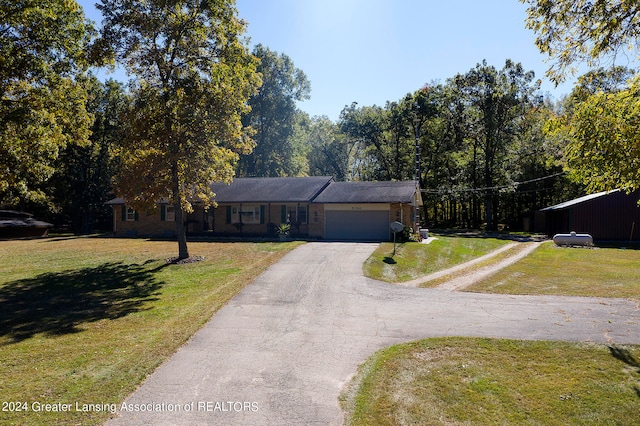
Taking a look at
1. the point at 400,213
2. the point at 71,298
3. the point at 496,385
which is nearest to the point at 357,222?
the point at 400,213

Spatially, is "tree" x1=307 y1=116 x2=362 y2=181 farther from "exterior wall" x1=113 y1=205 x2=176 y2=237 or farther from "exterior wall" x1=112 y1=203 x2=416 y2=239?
"exterior wall" x1=113 y1=205 x2=176 y2=237

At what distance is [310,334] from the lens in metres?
8.48

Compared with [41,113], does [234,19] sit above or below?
above

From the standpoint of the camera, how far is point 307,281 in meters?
13.7

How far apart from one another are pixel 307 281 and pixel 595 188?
8.62m

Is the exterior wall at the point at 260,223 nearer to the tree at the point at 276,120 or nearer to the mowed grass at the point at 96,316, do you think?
the mowed grass at the point at 96,316

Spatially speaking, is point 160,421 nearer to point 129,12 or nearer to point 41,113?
point 41,113

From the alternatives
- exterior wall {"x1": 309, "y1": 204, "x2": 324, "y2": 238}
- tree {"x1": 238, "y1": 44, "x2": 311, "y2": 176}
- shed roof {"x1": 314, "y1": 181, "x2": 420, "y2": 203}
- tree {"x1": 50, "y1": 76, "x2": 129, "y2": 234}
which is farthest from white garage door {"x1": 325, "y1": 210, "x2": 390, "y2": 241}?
tree {"x1": 50, "y1": 76, "x2": 129, "y2": 234}

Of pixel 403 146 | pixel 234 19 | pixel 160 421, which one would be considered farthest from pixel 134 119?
pixel 403 146

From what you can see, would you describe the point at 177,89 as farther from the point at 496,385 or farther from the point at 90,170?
the point at 90,170

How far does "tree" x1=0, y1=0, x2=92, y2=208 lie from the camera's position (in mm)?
12320

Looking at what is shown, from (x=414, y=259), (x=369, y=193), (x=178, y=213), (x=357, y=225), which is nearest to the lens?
(x=414, y=259)

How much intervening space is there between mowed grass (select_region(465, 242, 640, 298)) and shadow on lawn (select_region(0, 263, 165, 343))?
10.8 meters

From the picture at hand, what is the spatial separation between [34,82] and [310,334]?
1284cm
